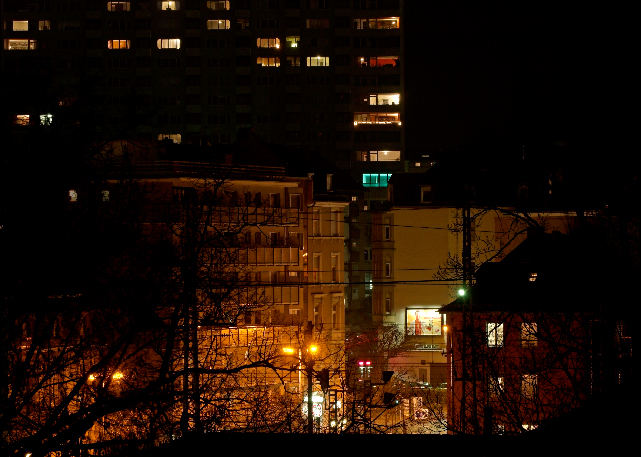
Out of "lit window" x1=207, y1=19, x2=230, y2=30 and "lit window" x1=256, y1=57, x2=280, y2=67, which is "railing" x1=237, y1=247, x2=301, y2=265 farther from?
"lit window" x1=207, y1=19, x2=230, y2=30

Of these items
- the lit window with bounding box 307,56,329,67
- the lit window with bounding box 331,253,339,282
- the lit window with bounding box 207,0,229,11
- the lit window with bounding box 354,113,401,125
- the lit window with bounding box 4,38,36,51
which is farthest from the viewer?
the lit window with bounding box 4,38,36,51

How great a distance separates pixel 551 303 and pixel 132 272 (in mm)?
9083

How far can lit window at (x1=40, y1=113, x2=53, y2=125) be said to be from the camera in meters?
11.8

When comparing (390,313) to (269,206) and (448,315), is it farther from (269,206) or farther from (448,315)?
(448,315)

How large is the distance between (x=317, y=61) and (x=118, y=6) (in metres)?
22.1

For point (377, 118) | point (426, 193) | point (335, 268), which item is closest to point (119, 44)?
point (377, 118)

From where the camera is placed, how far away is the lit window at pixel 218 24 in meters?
98.0

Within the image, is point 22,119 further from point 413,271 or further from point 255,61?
point 255,61

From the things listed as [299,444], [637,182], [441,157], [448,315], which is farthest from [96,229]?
[441,157]

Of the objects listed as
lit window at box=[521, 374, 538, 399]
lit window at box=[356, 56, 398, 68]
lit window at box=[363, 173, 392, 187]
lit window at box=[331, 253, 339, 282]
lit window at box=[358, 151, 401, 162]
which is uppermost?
lit window at box=[356, 56, 398, 68]

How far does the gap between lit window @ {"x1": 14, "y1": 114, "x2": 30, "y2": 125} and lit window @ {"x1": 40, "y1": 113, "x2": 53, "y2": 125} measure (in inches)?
6.7

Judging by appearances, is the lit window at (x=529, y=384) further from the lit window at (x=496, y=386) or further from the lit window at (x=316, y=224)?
the lit window at (x=316, y=224)

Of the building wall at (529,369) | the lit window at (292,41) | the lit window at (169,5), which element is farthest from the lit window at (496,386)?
the lit window at (169,5)

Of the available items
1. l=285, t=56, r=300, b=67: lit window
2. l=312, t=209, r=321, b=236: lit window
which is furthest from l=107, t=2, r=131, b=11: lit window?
l=312, t=209, r=321, b=236: lit window
